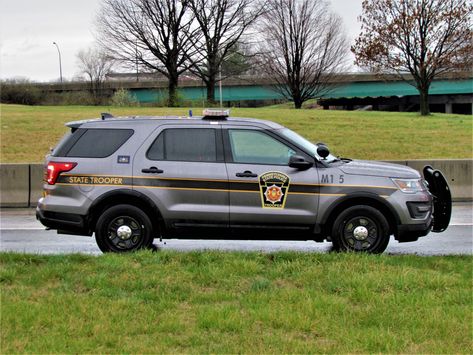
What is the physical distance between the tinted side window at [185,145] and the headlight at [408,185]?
2340mm

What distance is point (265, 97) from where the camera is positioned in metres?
65.8

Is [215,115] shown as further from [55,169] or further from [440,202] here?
[440,202]

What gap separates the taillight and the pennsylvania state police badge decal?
8.00ft

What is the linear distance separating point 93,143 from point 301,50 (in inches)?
2091

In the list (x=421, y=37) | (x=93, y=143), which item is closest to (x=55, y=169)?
→ (x=93, y=143)

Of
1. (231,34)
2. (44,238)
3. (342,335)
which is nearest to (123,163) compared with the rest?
(44,238)

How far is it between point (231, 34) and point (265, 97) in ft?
55.8

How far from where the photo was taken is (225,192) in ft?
23.3

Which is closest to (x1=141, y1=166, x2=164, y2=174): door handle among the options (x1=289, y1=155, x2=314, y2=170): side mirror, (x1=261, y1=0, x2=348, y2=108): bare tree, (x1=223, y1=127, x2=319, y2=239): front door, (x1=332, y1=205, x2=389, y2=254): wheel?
(x1=223, y1=127, x2=319, y2=239): front door

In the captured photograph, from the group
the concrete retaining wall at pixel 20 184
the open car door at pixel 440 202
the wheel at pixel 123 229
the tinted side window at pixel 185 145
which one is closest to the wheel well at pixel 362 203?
the open car door at pixel 440 202

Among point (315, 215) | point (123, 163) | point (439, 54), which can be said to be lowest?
point (315, 215)

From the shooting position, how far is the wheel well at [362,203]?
7062 mm

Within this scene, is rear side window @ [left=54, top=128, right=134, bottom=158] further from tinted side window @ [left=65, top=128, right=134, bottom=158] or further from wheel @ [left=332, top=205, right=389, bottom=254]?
wheel @ [left=332, top=205, right=389, bottom=254]

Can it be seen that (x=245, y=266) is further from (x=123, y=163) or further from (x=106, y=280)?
(x=123, y=163)
